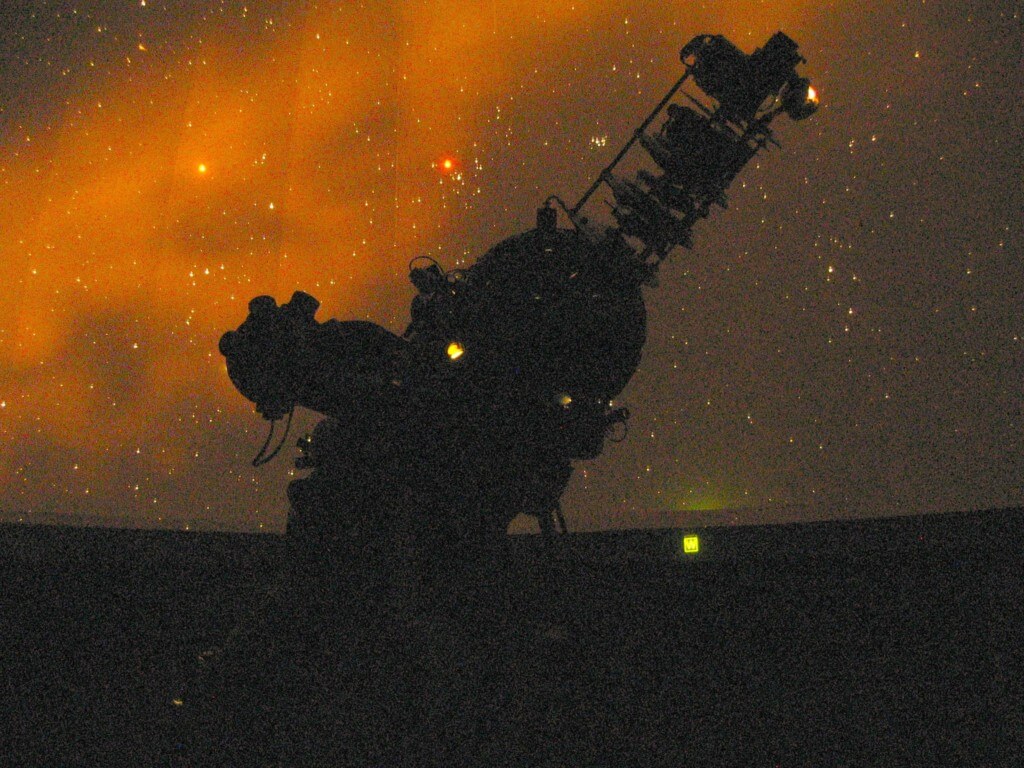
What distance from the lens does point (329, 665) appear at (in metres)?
4.75

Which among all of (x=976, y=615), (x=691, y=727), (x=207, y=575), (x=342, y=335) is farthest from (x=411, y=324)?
(x=976, y=615)

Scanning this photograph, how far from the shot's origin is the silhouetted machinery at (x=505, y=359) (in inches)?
190

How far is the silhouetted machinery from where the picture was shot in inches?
190

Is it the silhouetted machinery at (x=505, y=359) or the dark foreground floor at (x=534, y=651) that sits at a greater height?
the silhouetted machinery at (x=505, y=359)

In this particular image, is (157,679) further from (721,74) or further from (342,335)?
(721,74)

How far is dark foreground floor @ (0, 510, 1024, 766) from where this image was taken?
15.2 ft

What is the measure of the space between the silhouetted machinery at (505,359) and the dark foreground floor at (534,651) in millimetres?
468

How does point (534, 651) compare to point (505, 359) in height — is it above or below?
below

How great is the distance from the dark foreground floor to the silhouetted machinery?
468 millimetres

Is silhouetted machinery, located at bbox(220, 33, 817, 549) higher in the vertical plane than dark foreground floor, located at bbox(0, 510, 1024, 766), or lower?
higher

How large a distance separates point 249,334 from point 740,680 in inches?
187

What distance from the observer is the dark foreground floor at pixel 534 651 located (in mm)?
4629

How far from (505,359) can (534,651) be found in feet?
5.98

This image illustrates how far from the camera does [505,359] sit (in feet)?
16.5
